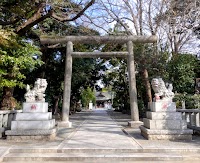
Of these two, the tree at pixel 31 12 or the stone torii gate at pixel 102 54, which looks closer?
the tree at pixel 31 12

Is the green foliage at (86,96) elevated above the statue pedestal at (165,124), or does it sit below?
above

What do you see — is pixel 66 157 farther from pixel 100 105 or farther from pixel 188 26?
pixel 100 105

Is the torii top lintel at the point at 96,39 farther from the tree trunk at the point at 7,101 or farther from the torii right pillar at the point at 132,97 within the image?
the tree trunk at the point at 7,101

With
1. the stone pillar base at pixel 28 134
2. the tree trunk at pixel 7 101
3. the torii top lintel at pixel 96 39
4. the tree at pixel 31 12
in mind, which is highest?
the tree at pixel 31 12

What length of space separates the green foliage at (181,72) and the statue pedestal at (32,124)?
39.1ft

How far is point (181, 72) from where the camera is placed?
17.9 metres

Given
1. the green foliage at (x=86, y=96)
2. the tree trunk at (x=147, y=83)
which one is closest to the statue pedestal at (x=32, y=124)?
the tree trunk at (x=147, y=83)

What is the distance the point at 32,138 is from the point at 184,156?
5273 millimetres

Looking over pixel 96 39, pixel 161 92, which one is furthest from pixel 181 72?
pixel 161 92

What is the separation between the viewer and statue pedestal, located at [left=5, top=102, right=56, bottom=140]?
8.71 m

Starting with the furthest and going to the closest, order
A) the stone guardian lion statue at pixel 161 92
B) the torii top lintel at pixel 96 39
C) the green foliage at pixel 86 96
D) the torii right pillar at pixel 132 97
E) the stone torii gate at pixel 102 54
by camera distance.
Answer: the green foliage at pixel 86 96
the torii top lintel at pixel 96 39
the stone torii gate at pixel 102 54
the torii right pillar at pixel 132 97
the stone guardian lion statue at pixel 161 92

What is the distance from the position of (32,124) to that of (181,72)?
12.6 meters

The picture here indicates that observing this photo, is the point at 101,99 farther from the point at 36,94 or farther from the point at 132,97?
the point at 36,94

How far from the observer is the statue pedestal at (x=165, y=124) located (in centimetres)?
859
